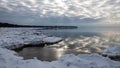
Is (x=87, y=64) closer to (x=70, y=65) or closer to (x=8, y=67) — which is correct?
(x=70, y=65)

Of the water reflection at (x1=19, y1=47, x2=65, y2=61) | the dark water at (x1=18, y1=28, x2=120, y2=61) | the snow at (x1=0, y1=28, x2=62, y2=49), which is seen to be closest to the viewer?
the water reflection at (x1=19, y1=47, x2=65, y2=61)

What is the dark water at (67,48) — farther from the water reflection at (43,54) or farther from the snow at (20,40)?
the snow at (20,40)

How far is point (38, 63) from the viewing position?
11922mm

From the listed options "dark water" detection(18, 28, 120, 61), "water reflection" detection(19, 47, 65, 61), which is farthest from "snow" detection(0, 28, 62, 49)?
"water reflection" detection(19, 47, 65, 61)

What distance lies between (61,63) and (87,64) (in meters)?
1.63

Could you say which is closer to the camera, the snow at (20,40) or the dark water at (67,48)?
the dark water at (67,48)

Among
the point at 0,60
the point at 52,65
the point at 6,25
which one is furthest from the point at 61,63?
the point at 6,25

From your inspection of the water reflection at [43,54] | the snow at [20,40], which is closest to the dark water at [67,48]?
the water reflection at [43,54]

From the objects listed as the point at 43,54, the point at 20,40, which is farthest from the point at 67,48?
the point at 20,40

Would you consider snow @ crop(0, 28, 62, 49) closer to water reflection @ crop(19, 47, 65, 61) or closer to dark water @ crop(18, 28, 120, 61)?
dark water @ crop(18, 28, 120, 61)

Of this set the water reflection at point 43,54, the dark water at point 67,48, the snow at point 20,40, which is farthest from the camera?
the snow at point 20,40

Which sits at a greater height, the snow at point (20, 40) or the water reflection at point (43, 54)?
the snow at point (20, 40)

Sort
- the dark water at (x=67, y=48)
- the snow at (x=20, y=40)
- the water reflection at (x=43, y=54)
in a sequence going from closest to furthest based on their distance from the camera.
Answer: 1. the water reflection at (x=43, y=54)
2. the dark water at (x=67, y=48)
3. the snow at (x=20, y=40)

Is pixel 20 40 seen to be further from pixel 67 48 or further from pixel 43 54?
pixel 43 54
